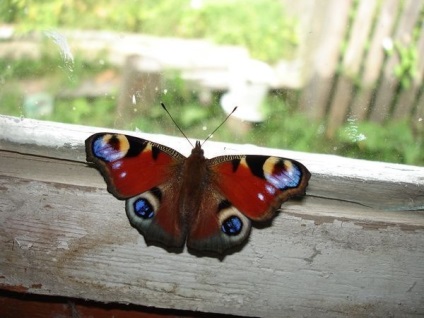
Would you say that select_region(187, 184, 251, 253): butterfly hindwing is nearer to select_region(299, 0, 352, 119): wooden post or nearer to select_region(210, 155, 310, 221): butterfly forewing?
select_region(210, 155, 310, 221): butterfly forewing

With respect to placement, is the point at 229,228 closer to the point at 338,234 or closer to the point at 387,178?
the point at 338,234

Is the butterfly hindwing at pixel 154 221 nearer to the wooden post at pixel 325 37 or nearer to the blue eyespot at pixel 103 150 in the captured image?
the blue eyespot at pixel 103 150

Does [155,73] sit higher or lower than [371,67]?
higher

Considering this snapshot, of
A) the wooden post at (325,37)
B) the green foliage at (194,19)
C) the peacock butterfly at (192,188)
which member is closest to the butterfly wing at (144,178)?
the peacock butterfly at (192,188)

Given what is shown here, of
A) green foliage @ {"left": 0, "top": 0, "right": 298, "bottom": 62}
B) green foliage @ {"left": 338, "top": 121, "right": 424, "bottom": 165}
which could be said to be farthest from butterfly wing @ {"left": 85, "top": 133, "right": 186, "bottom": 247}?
green foliage @ {"left": 0, "top": 0, "right": 298, "bottom": 62}

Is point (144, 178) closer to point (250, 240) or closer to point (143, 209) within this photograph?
point (143, 209)

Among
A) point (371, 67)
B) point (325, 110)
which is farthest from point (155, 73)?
point (371, 67)
